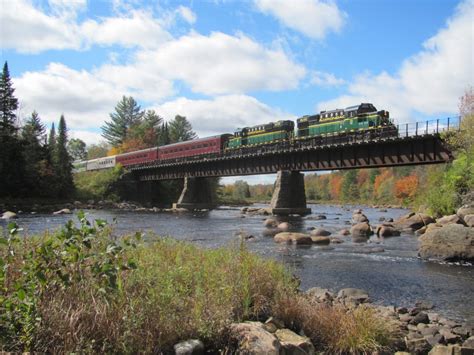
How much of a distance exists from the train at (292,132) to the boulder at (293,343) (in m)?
33.5

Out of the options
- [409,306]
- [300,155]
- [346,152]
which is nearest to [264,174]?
[300,155]

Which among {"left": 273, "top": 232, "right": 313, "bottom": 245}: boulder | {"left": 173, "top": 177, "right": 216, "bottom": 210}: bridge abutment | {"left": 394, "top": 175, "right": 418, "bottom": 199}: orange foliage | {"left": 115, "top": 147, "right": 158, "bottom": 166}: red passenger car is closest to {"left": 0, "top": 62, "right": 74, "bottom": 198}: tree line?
{"left": 115, "top": 147, "right": 158, "bottom": 166}: red passenger car

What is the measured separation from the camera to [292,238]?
23.6 metres

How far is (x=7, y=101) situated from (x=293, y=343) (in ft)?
246

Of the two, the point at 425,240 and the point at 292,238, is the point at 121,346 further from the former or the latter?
the point at 292,238

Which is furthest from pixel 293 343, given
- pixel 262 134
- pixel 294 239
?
pixel 262 134

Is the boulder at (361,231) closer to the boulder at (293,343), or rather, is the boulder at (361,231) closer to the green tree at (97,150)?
the boulder at (293,343)

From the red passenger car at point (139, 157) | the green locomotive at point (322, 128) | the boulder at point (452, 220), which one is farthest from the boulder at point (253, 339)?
the red passenger car at point (139, 157)

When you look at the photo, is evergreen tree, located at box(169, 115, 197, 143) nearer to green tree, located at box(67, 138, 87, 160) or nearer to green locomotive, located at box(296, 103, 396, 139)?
green tree, located at box(67, 138, 87, 160)

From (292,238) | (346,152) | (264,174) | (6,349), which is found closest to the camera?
(6,349)

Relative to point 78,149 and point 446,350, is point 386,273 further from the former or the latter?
point 78,149

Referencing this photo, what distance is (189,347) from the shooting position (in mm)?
5465

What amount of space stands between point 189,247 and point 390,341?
15.3ft

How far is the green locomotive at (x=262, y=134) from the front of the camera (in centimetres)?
5228
